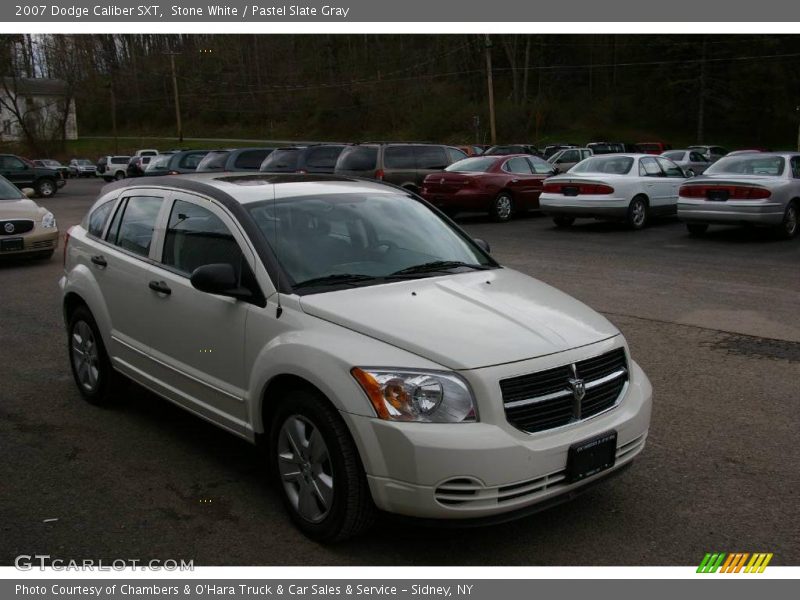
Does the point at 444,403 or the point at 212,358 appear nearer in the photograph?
the point at 444,403

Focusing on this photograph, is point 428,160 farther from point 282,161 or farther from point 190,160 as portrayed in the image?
point 190,160

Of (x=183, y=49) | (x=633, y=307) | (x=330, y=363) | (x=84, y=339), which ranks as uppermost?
(x=183, y=49)

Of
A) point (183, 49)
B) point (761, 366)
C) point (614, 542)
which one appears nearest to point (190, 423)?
point (614, 542)

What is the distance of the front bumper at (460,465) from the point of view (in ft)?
11.0

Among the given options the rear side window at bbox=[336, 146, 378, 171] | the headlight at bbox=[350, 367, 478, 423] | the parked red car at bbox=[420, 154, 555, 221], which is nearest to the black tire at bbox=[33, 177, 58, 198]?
the rear side window at bbox=[336, 146, 378, 171]

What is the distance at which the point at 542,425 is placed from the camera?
3.58 m

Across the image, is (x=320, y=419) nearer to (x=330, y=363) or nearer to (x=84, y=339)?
(x=330, y=363)

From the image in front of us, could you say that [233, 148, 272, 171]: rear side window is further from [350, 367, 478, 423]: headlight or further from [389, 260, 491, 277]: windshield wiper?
[350, 367, 478, 423]: headlight

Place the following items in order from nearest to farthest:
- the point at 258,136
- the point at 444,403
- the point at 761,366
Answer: the point at 444,403
the point at 761,366
the point at 258,136

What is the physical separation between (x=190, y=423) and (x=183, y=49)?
331 ft

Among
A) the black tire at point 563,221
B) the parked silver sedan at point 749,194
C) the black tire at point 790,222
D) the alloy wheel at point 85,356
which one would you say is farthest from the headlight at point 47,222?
the black tire at point 790,222

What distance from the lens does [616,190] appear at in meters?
16.4

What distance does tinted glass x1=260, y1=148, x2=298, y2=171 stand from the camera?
69.2 ft

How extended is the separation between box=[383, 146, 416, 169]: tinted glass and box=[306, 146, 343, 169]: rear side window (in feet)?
5.70
